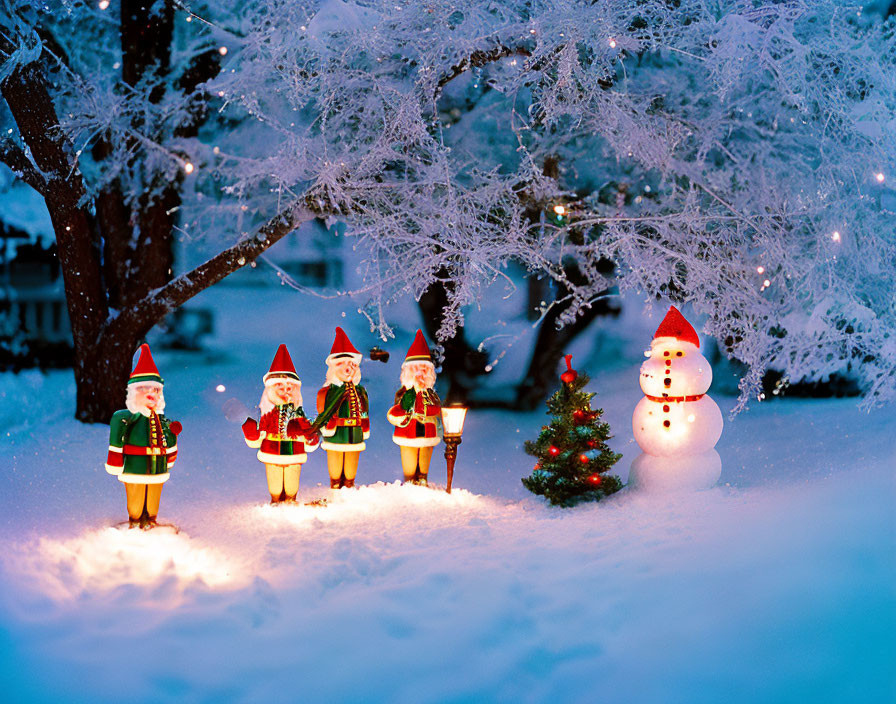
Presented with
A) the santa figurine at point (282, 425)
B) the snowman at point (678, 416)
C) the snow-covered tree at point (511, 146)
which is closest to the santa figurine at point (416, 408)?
the santa figurine at point (282, 425)

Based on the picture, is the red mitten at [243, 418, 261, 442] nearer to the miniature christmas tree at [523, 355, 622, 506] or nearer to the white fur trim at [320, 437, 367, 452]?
the white fur trim at [320, 437, 367, 452]

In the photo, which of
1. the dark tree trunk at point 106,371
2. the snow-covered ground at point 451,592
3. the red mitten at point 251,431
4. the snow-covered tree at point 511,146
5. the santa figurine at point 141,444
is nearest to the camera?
the snow-covered ground at point 451,592

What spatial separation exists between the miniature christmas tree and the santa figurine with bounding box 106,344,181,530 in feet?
9.98

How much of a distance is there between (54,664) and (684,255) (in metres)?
7.10

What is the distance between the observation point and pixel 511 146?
35.0 feet

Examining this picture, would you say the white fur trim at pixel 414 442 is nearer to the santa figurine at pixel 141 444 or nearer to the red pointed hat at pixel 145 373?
the santa figurine at pixel 141 444

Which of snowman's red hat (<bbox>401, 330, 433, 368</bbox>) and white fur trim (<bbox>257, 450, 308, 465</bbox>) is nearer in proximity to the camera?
white fur trim (<bbox>257, 450, 308, 465</bbox>)

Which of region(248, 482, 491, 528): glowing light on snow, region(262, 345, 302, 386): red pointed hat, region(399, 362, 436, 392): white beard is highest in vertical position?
region(262, 345, 302, 386): red pointed hat

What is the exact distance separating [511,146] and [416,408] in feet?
15.6

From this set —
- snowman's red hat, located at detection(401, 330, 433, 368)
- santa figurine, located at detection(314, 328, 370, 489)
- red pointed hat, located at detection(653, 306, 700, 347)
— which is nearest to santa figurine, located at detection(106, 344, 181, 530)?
santa figurine, located at detection(314, 328, 370, 489)

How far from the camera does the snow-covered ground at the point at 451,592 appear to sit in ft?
13.2

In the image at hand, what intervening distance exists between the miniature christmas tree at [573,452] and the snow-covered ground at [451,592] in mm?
179

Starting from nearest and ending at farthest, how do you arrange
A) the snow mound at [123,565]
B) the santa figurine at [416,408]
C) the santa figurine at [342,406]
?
the snow mound at [123,565] < the santa figurine at [342,406] < the santa figurine at [416,408]

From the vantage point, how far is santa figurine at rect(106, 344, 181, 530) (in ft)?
19.7
